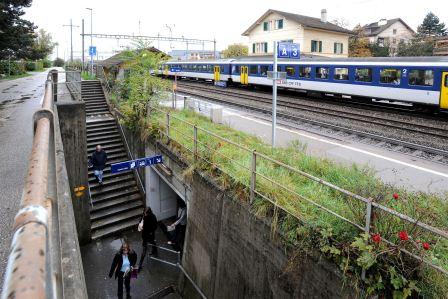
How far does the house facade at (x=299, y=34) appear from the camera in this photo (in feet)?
151

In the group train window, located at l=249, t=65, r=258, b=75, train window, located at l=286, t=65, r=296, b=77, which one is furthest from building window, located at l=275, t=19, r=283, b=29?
train window, located at l=286, t=65, r=296, b=77

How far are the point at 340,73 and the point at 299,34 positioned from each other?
83.4 ft

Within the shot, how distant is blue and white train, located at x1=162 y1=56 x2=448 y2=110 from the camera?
17.5 metres

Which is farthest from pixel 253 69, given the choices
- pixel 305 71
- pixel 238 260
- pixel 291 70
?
pixel 238 260

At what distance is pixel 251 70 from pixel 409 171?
22.5m

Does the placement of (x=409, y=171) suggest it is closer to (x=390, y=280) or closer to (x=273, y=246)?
(x=273, y=246)

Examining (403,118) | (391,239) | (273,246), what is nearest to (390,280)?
(391,239)

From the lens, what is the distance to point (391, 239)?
16.2 ft

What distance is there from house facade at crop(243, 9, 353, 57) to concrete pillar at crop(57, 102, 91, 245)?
36300mm

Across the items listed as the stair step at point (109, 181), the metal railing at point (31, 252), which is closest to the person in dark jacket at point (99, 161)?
the stair step at point (109, 181)

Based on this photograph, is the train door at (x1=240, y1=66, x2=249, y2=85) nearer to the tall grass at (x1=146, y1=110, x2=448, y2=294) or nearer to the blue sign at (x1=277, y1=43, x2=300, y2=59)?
the blue sign at (x1=277, y1=43, x2=300, y2=59)

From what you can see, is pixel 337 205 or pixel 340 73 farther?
pixel 340 73

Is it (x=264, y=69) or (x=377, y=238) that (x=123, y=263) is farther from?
(x=264, y=69)

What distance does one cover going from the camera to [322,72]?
78.3 ft
